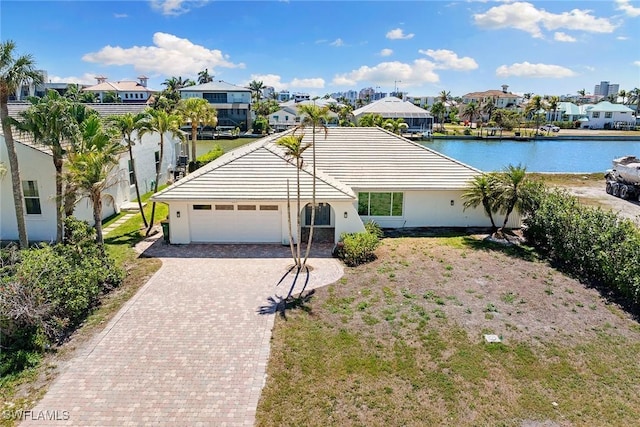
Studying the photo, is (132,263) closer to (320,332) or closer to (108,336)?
(108,336)

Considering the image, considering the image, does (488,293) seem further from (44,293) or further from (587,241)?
(44,293)

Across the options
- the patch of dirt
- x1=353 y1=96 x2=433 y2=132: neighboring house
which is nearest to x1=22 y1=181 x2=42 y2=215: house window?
the patch of dirt

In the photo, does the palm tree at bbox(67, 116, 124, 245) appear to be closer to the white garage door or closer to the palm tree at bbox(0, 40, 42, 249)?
the palm tree at bbox(0, 40, 42, 249)

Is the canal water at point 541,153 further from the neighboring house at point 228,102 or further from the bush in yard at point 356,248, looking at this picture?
the neighboring house at point 228,102

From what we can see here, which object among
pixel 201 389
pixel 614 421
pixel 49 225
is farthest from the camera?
pixel 49 225

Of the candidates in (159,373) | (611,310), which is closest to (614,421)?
(611,310)

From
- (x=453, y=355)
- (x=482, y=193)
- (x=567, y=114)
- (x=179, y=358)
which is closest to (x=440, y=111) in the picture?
(x=567, y=114)

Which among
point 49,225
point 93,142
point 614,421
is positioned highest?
point 93,142
